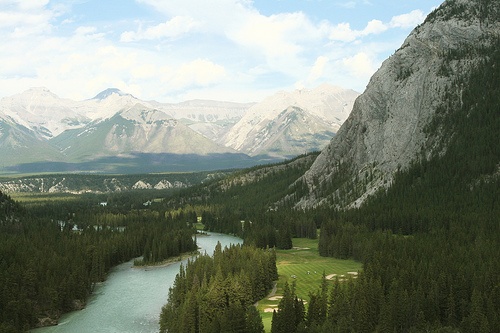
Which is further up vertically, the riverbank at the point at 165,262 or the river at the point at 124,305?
the riverbank at the point at 165,262

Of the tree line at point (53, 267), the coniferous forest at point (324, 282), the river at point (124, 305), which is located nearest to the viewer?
the coniferous forest at point (324, 282)

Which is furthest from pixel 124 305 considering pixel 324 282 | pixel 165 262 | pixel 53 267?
pixel 165 262

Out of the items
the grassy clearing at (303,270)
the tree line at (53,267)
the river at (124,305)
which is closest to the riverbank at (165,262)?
the tree line at (53,267)

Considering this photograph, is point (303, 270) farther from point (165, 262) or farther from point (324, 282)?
point (165, 262)

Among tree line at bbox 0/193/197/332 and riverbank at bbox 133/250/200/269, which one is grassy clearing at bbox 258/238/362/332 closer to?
riverbank at bbox 133/250/200/269

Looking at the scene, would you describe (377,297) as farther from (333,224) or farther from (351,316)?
(333,224)

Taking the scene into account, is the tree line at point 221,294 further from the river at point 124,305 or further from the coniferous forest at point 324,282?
the river at point 124,305

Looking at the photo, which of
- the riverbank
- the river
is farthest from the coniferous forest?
the river
